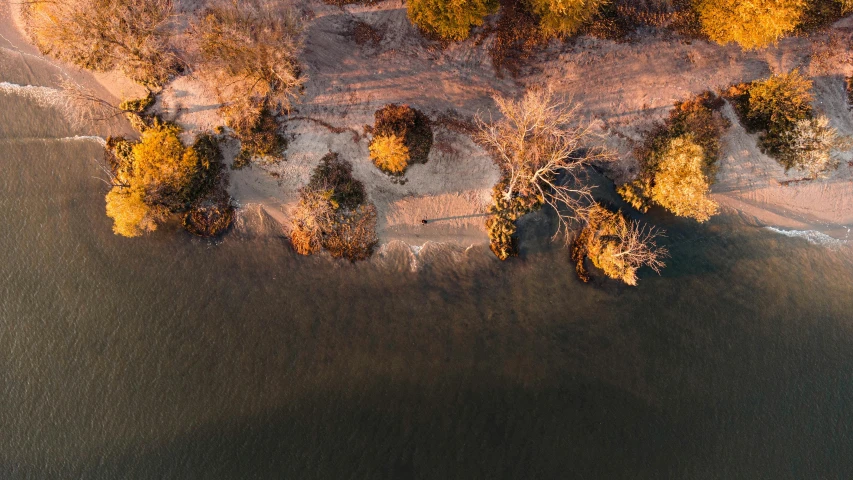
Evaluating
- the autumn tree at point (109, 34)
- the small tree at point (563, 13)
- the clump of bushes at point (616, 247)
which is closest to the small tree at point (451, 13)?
the small tree at point (563, 13)

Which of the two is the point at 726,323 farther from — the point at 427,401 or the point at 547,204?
the point at 427,401

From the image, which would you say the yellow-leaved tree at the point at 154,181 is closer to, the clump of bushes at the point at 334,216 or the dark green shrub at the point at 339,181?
the clump of bushes at the point at 334,216

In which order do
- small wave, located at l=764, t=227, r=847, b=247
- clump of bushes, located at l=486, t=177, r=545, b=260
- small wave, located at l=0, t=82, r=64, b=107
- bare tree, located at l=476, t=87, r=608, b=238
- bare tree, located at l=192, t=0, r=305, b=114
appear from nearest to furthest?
1. bare tree, located at l=192, t=0, r=305, b=114
2. bare tree, located at l=476, t=87, r=608, b=238
3. clump of bushes, located at l=486, t=177, r=545, b=260
4. small wave, located at l=0, t=82, r=64, b=107
5. small wave, located at l=764, t=227, r=847, b=247

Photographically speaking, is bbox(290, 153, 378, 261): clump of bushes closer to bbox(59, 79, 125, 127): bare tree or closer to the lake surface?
the lake surface

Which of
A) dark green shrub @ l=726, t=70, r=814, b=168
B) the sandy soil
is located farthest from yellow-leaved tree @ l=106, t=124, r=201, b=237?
dark green shrub @ l=726, t=70, r=814, b=168

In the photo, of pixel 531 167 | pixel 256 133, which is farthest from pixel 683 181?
pixel 256 133
